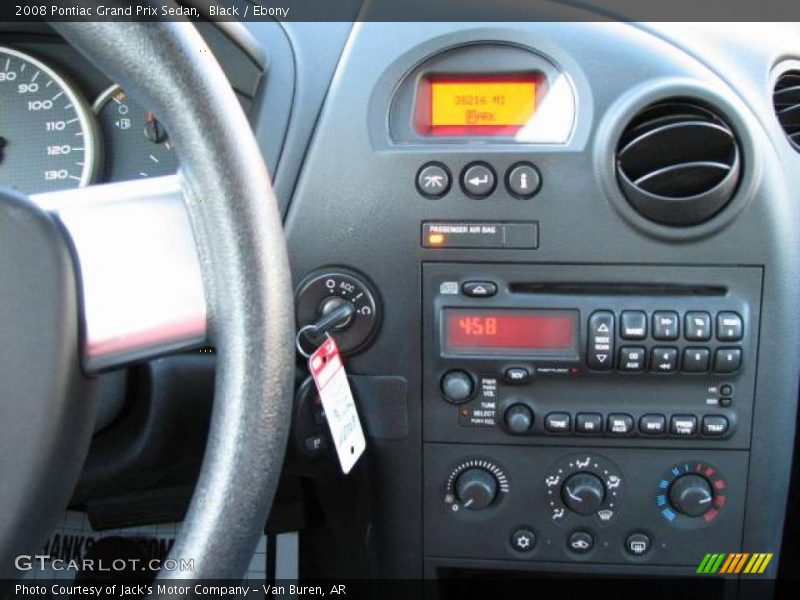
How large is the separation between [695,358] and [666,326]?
55 mm

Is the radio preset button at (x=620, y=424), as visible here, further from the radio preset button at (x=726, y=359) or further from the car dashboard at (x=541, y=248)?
the radio preset button at (x=726, y=359)

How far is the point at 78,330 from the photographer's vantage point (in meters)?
A: 0.63

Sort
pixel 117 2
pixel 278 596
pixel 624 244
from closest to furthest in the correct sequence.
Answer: pixel 117 2
pixel 624 244
pixel 278 596

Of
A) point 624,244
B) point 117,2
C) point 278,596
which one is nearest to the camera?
point 117,2

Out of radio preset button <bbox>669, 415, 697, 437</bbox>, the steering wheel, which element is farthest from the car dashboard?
the steering wheel

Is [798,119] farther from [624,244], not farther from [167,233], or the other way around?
[167,233]

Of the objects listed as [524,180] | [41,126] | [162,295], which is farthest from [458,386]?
[41,126]

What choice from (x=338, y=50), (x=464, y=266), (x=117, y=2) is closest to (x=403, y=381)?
(x=464, y=266)

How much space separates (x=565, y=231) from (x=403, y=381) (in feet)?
0.98

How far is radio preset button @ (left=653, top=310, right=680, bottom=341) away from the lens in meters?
1.07

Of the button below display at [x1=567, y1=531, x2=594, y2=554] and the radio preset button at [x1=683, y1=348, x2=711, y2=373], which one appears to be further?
the button below display at [x1=567, y1=531, x2=594, y2=554]

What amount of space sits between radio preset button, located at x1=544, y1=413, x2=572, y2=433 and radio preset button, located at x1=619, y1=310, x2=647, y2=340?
0.14 m

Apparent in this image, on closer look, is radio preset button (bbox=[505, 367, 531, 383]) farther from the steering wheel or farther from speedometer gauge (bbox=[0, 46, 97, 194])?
speedometer gauge (bbox=[0, 46, 97, 194])

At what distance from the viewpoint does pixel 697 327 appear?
1.07 meters
